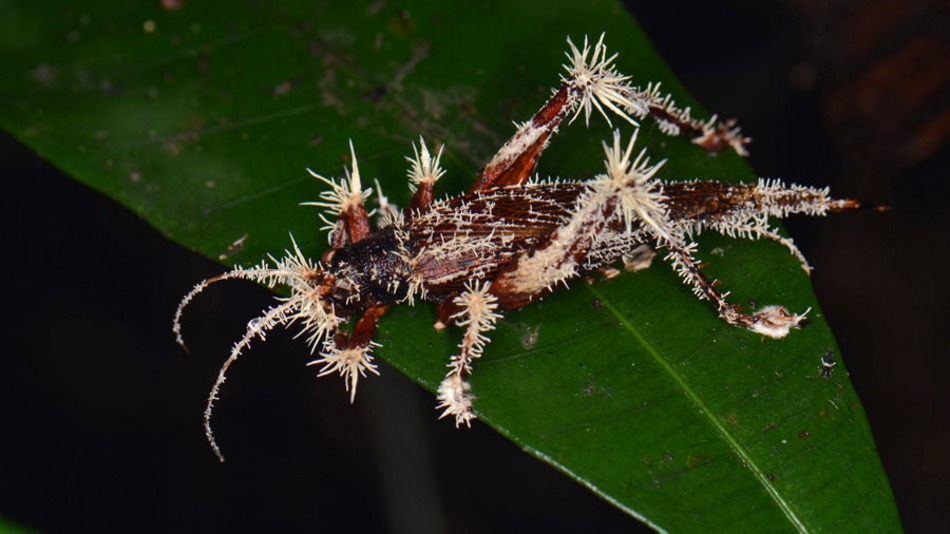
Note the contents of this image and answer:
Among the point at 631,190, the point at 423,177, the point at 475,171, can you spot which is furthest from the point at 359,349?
the point at 631,190

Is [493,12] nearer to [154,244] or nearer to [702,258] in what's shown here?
[702,258]

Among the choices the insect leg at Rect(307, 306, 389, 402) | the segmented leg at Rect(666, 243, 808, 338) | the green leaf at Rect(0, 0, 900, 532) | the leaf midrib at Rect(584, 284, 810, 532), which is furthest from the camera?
the insect leg at Rect(307, 306, 389, 402)

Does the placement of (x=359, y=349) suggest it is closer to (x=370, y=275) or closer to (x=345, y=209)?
(x=370, y=275)

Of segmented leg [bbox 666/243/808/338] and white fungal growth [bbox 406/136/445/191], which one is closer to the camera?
segmented leg [bbox 666/243/808/338]

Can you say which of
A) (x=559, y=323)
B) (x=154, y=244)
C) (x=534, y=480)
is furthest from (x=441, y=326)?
(x=154, y=244)

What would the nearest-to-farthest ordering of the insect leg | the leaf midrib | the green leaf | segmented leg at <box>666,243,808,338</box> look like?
the leaf midrib
the green leaf
segmented leg at <box>666,243,808,338</box>
the insect leg

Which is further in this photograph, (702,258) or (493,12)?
(493,12)

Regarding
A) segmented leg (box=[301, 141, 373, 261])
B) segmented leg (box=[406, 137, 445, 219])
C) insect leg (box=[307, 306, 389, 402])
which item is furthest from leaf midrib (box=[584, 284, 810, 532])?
segmented leg (box=[301, 141, 373, 261])

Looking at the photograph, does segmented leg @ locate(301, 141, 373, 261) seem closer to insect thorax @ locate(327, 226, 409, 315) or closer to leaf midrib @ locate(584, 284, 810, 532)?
insect thorax @ locate(327, 226, 409, 315)
